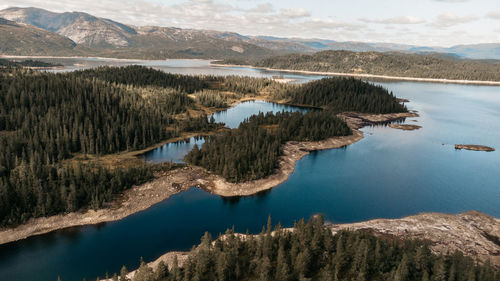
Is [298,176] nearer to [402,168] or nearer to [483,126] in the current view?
[402,168]

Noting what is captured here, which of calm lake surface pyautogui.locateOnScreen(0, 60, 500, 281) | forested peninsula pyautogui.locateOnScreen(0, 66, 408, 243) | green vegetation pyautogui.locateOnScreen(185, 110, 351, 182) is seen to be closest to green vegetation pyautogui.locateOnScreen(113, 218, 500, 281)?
calm lake surface pyautogui.locateOnScreen(0, 60, 500, 281)

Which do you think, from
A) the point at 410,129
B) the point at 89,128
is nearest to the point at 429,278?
the point at 89,128

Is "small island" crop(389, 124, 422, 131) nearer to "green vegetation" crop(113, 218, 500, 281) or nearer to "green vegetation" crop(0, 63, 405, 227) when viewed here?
"green vegetation" crop(0, 63, 405, 227)

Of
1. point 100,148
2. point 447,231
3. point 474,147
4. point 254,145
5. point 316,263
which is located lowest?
point 447,231

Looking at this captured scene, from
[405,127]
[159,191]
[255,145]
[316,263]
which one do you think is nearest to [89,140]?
[159,191]

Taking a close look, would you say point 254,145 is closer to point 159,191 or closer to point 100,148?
point 159,191
